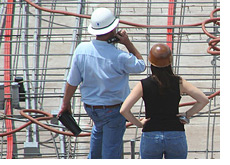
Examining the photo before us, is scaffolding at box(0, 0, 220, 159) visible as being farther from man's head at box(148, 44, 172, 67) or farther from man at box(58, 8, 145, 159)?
man's head at box(148, 44, 172, 67)

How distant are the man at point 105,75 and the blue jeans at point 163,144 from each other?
45 cm

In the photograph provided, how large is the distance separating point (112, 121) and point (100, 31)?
73 cm

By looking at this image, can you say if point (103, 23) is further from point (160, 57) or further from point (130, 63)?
point (160, 57)

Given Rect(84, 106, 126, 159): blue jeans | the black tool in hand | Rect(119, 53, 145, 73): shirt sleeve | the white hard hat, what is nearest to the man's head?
Rect(119, 53, 145, 73): shirt sleeve

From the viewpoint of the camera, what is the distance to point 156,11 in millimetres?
9953

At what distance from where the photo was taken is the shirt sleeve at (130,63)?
4.53 m

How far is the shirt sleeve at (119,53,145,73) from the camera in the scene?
4531 millimetres

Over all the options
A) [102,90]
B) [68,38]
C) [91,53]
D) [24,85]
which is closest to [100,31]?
[91,53]

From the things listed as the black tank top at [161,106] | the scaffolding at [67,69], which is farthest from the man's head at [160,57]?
the scaffolding at [67,69]

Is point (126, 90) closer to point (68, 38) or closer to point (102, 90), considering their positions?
point (102, 90)

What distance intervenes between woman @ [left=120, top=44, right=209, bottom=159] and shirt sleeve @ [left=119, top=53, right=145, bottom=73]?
0.32 meters

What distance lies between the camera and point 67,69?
817 centimetres

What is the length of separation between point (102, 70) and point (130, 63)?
0.75ft

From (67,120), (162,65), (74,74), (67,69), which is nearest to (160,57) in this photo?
(162,65)
